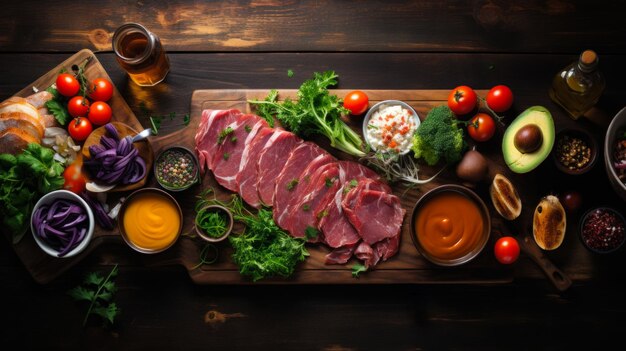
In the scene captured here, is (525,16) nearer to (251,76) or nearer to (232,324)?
(251,76)

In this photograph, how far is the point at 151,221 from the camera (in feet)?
10.9

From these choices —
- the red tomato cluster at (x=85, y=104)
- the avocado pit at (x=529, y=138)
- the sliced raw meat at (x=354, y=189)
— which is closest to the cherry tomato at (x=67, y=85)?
the red tomato cluster at (x=85, y=104)

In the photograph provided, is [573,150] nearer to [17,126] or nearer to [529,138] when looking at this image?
[529,138]

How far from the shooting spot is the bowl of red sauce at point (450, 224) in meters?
3.26

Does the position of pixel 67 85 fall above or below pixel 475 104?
below

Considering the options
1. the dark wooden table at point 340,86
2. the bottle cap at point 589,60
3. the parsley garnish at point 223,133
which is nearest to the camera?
the bottle cap at point 589,60

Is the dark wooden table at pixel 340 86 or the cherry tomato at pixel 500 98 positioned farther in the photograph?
the dark wooden table at pixel 340 86

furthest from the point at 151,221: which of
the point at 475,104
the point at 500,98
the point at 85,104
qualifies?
Result: the point at 500,98

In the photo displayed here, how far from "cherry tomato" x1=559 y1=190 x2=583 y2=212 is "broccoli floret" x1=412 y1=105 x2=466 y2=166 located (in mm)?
760

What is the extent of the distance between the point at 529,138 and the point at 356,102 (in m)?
1.09

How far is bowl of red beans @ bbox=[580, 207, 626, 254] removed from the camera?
10.9 ft

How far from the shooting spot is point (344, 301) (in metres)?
3.52

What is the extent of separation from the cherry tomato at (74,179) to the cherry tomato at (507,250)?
2.71 m

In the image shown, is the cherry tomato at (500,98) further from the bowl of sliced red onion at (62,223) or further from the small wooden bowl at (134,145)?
the bowl of sliced red onion at (62,223)
